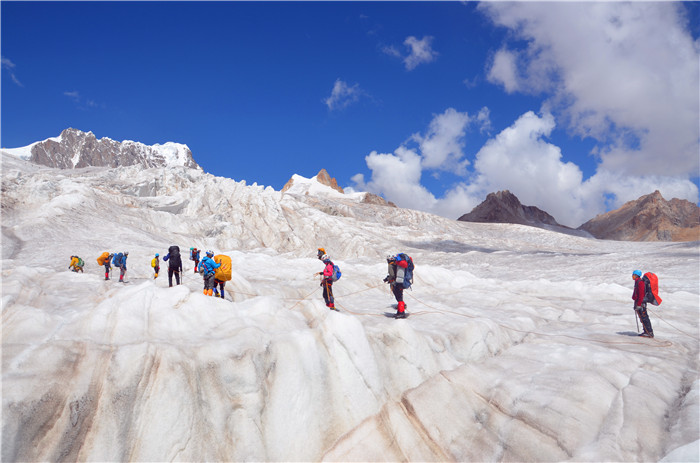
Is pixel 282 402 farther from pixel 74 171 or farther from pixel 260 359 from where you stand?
pixel 74 171

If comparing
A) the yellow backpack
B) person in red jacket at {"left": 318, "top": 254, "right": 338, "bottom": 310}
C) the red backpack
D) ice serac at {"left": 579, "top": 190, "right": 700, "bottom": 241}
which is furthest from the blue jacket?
ice serac at {"left": 579, "top": 190, "right": 700, "bottom": 241}

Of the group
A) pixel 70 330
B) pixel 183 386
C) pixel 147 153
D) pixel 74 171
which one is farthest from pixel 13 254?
pixel 147 153

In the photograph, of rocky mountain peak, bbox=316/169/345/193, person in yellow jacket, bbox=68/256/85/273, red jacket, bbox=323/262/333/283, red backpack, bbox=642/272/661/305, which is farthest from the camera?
rocky mountain peak, bbox=316/169/345/193

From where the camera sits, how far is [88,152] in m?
140

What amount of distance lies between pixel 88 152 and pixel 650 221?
700 feet

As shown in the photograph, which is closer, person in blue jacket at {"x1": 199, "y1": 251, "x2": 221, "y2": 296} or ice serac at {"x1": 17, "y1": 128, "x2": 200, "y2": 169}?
person in blue jacket at {"x1": 199, "y1": 251, "x2": 221, "y2": 296}

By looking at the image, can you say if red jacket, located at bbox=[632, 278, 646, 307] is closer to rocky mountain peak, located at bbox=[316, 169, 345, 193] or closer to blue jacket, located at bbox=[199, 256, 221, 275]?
blue jacket, located at bbox=[199, 256, 221, 275]

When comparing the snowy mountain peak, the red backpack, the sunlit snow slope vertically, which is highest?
the snowy mountain peak

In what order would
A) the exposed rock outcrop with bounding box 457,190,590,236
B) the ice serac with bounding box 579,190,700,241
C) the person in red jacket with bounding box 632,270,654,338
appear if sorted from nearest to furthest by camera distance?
the person in red jacket with bounding box 632,270,654,338 → the ice serac with bounding box 579,190,700,241 → the exposed rock outcrop with bounding box 457,190,590,236

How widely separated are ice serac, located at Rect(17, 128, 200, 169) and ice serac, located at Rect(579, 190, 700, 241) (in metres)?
167

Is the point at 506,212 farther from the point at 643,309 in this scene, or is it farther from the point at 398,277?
the point at 398,277

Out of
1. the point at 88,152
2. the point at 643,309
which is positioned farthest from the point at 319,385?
the point at 88,152

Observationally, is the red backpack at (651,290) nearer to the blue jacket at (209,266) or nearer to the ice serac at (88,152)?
the blue jacket at (209,266)

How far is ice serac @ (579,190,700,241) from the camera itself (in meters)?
139
